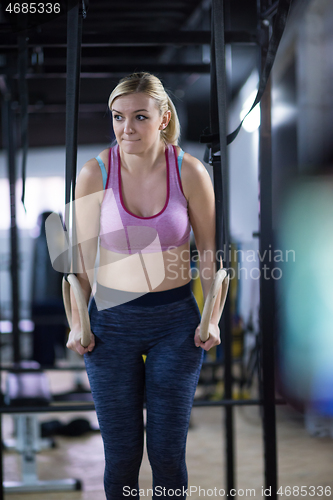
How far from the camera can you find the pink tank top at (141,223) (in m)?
1.13

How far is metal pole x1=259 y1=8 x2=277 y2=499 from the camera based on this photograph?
1.49 metres

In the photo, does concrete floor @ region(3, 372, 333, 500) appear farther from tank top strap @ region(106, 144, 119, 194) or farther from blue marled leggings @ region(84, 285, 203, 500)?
tank top strap @ region(106, 144, 119, 194)

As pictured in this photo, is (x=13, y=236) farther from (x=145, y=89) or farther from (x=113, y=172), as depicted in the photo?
(x=145, y=89)

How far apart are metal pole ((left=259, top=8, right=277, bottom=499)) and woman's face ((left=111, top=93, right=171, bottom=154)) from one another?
52 cm

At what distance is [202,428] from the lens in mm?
2996

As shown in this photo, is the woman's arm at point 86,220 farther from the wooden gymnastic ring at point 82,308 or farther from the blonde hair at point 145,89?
the blonde hair at point 145,89

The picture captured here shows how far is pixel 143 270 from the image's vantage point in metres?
1.16

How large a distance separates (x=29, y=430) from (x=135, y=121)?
1.86 metres

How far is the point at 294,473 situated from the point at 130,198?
69.3 inches

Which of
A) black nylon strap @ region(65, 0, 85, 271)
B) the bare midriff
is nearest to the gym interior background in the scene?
black nylon strap @ region(65, 0, 85, 271)

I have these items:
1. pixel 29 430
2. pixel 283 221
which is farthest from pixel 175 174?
pixel 283 221

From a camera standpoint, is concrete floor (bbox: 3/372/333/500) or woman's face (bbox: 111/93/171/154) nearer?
woman's face (bbox: 111/93/171/154)

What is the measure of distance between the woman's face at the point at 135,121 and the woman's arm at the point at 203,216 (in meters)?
0.13

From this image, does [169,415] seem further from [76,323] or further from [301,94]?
[301,94]
